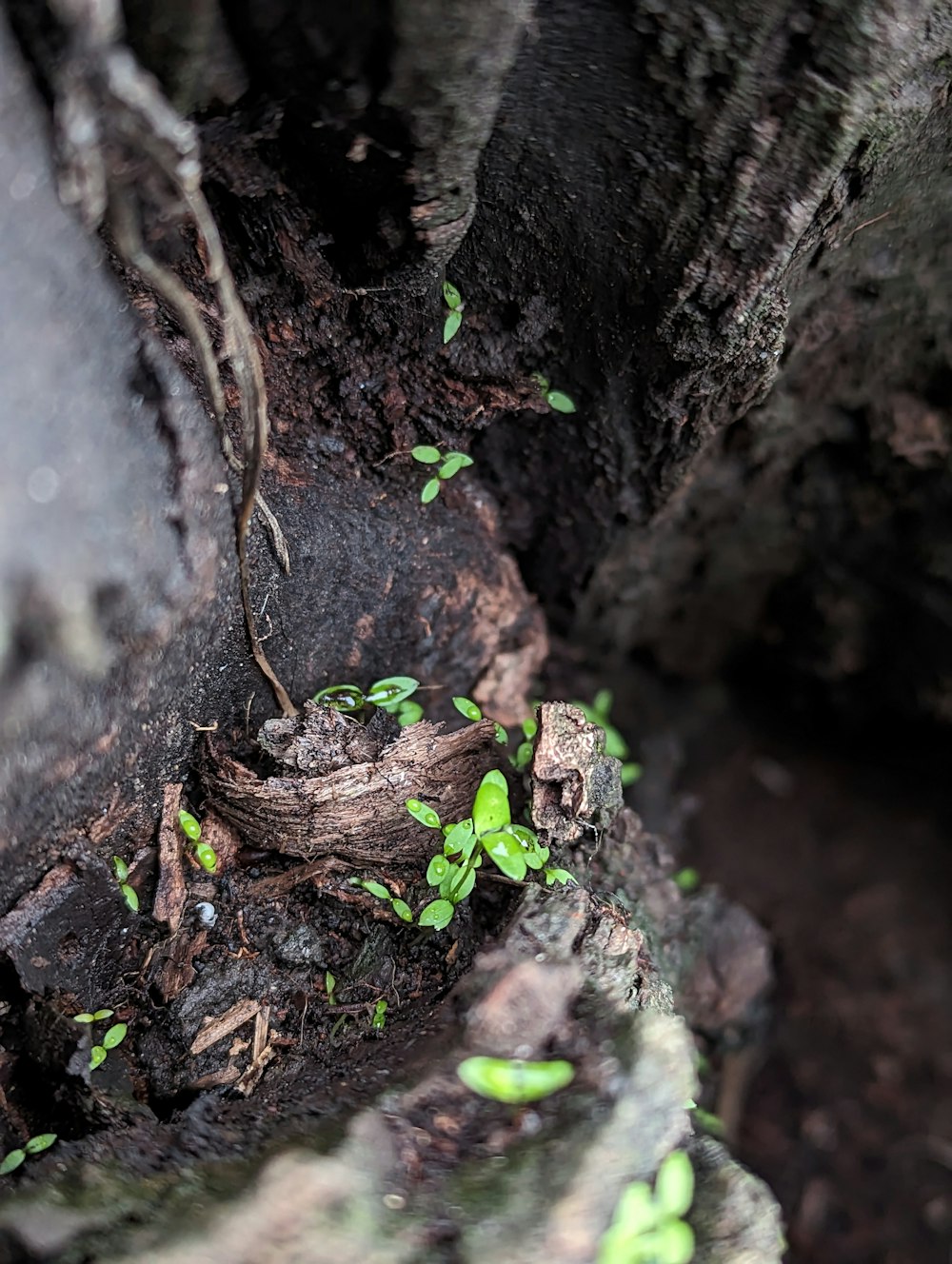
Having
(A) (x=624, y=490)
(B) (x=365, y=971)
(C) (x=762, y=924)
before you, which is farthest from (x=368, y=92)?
(C) (x=762, y=924)

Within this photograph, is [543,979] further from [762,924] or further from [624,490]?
[762,924]

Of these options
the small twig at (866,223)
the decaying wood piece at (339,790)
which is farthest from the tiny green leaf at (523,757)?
the small twig at (866,223)

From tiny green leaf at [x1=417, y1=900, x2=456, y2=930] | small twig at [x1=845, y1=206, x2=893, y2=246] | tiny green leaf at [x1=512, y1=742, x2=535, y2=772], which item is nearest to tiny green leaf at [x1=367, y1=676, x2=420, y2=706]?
Result: tiny green leaf at [x1=512, y1=742, x2=535, y2=772]

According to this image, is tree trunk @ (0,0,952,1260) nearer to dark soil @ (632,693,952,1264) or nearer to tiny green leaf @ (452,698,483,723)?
tiny green leaf @ (452,698,483,723)

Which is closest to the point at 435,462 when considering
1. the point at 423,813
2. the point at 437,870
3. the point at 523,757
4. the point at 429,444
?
the point at 429,444

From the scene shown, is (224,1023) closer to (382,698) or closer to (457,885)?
(457,885)

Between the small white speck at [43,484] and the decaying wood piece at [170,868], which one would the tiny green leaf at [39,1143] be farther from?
the small white speck at [43,484]

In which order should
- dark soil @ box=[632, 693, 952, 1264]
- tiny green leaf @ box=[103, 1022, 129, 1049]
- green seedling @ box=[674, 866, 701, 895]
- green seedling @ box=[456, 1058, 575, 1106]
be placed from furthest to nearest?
dark soil @ box=[632, 693, 952, 1264] < green seedling @ box=[674, 866, 701, 895] < tiny green leaf @ box=[103, 1022, 129, 1049] < green seedling @ box=[456, 1058, 575, 1106]

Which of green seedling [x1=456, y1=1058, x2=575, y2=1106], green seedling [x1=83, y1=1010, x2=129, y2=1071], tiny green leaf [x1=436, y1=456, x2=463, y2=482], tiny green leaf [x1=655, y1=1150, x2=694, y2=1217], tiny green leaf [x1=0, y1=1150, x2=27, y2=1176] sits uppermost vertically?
tiny green leaf [x1=436, y1=456, x2=463, y2=482]
